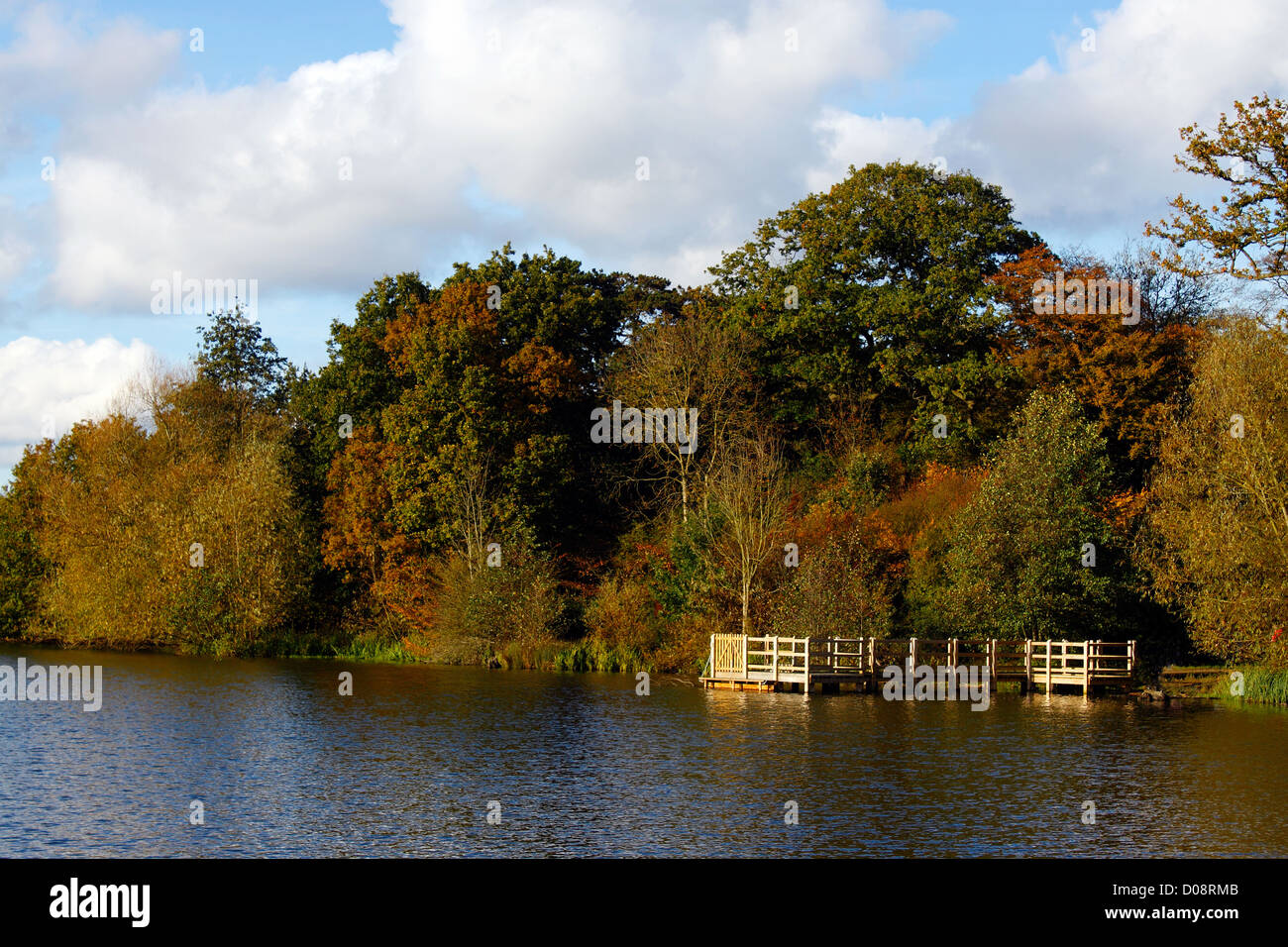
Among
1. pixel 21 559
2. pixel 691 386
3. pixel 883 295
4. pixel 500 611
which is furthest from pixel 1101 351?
pixel 21 559

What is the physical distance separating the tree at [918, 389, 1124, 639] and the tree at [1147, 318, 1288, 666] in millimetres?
3237

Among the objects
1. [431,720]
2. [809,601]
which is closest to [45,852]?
[431,720]

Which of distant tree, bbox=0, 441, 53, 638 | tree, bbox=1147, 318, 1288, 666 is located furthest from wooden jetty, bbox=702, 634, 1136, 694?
distant tree, bbox=0, 441, 53, 638

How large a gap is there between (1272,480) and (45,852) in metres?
36.7

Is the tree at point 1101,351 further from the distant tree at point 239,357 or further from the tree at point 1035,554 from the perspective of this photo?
the distant tree at point 239,357

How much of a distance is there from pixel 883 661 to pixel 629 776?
2130 cm

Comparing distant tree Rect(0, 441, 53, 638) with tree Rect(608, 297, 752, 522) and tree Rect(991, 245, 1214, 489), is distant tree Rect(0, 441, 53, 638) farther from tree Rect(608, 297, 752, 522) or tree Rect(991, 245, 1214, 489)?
tree Rect(991, 245, 1214, 489)

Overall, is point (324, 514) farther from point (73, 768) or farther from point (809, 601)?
point (73, 768)

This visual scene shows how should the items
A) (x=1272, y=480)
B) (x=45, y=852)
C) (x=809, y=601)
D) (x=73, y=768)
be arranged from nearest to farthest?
(x=45, y=852)
(x=73, y=768)
(x=1272, y=480)
(x=809, y=601)

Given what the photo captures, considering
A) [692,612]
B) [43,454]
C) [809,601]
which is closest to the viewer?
[809,601]

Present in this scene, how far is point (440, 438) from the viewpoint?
6012 cm

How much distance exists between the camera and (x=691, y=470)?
203ft

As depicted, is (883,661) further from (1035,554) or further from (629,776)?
(629,776)

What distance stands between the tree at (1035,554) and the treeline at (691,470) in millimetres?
147
